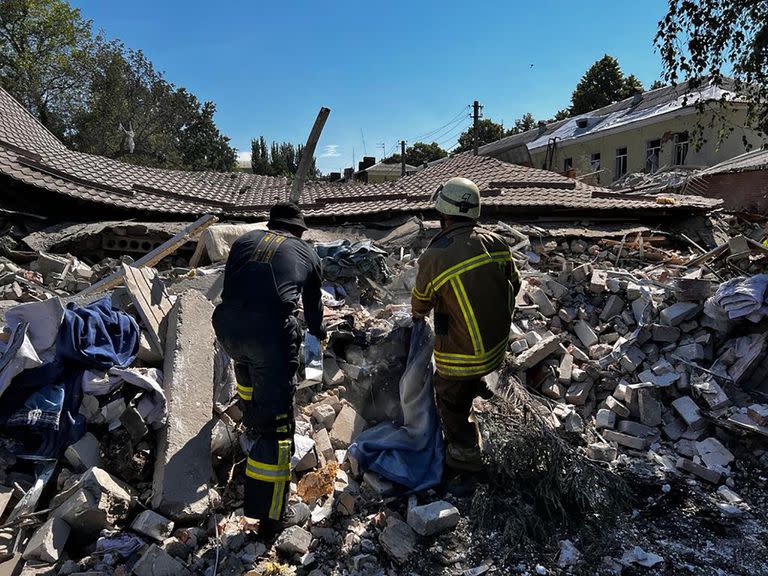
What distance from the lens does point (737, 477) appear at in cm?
341

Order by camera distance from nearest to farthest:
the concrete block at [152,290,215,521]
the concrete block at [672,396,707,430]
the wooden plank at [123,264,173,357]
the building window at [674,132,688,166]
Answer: the concrete block at [152,290,215,521]
the wooden plank at [123,264,173,357]
the concrete block at [672,396,707,430]
the building window at [674,132,688,166]

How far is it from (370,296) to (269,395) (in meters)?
3.18

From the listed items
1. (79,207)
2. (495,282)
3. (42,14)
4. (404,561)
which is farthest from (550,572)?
(42,14)

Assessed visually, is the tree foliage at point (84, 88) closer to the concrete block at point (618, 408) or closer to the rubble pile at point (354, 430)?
the rubble pile at point (354, 430)

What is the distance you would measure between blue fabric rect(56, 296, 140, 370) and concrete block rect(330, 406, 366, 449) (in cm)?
146

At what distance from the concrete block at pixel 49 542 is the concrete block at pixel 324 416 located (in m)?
1.56

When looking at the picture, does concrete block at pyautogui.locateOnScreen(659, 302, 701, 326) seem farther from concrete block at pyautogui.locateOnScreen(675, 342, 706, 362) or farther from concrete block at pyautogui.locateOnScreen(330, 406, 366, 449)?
concrete block at pyautogui.locateOnScreen(330, 406, 366, 449)

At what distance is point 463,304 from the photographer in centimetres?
290

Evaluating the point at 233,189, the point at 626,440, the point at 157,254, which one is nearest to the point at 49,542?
the point at 626,440

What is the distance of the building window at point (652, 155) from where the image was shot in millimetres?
20266

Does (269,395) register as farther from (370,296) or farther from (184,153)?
(184,153)

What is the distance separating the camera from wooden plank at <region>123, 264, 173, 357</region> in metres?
3.70

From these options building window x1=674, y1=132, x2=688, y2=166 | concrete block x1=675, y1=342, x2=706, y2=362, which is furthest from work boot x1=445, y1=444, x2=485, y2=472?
building window x1=674, y1=132, x2=688, y2=166

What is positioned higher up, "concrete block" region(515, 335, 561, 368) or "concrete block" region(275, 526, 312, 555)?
"concrete block" region(515, 335, 561, 368)
